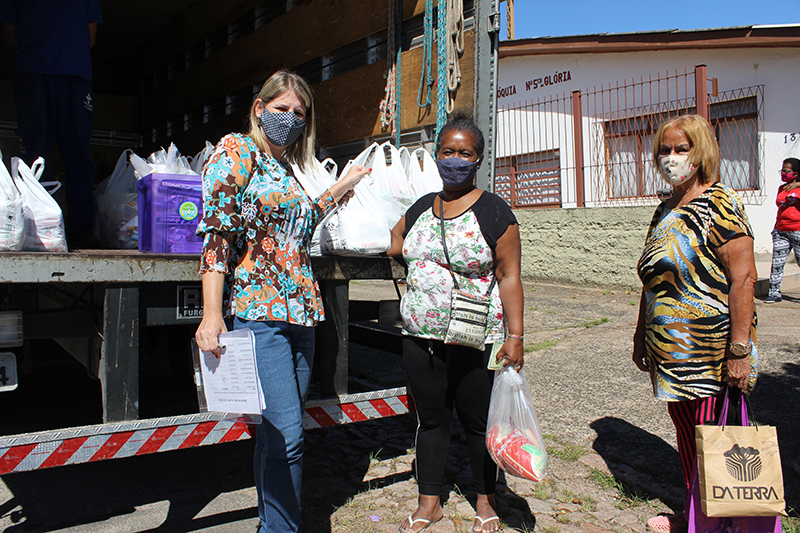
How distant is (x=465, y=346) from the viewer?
229 cm

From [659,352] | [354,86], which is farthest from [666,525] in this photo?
[354,86]

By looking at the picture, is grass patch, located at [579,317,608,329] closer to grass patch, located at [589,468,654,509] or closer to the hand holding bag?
grass patch, located at [589,468,654,509]

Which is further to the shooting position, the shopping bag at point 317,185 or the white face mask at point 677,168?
the shopping bag at point 317,185

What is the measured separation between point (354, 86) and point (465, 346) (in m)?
2.26

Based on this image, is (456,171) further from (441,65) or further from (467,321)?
(441,65)

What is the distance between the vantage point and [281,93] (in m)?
1.99

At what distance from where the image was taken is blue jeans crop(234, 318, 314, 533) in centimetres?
191

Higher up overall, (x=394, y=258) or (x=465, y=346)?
(x=394, y=258)

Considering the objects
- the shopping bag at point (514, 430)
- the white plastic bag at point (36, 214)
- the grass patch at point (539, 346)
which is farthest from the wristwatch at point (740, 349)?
the grass patch at point (539, 346)

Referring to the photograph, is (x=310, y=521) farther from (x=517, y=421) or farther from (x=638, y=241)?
(x=638, y=241)

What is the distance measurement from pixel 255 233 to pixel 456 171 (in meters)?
0.80

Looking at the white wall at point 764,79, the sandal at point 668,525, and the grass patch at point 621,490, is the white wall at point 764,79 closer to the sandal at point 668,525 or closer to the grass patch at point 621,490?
the grass patch at point 621,490

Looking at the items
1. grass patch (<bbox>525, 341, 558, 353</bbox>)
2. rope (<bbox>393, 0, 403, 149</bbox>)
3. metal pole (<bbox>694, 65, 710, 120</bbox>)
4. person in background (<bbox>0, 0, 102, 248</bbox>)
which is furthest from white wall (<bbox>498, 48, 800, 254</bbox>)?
person in background (<bbox>0, 0, 102, 248</bbox>)

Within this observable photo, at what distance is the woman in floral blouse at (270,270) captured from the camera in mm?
1810
